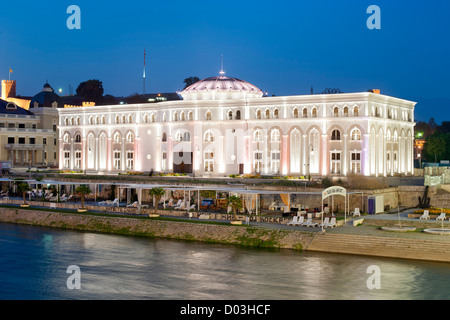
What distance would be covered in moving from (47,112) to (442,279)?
83.5 metres

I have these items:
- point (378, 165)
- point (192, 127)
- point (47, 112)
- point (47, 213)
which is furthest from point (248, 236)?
point (47, 112)

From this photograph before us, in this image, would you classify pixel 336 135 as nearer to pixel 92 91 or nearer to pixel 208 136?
pixel 208 136

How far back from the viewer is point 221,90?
2970 inches

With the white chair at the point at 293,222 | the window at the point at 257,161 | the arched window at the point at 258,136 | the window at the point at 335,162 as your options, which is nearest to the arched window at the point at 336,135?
the window at the point at 335,162

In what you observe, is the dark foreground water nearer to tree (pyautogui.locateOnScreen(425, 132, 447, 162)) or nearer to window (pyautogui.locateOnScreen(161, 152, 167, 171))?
window (pyautogui.locateOnScreen(161, 152, 167, 171))

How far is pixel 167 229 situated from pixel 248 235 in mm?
6531

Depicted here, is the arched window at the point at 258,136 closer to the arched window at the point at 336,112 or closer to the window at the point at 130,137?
the arched window at the point at 336,112

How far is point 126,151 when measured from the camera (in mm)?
82062

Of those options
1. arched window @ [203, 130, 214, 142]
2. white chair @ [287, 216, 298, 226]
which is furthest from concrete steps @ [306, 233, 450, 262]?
arched window @ [203, 130, 214, 142]

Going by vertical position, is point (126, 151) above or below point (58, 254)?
above

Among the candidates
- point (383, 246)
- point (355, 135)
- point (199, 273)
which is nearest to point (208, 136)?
point (355, 135)

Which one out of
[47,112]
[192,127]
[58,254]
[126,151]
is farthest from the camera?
[47,112]

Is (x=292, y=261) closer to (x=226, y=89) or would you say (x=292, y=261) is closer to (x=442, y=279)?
(x=442, y=279)

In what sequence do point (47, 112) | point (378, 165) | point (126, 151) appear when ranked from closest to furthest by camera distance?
point (378, 165) → point (126, 151) → point (47, 112)
